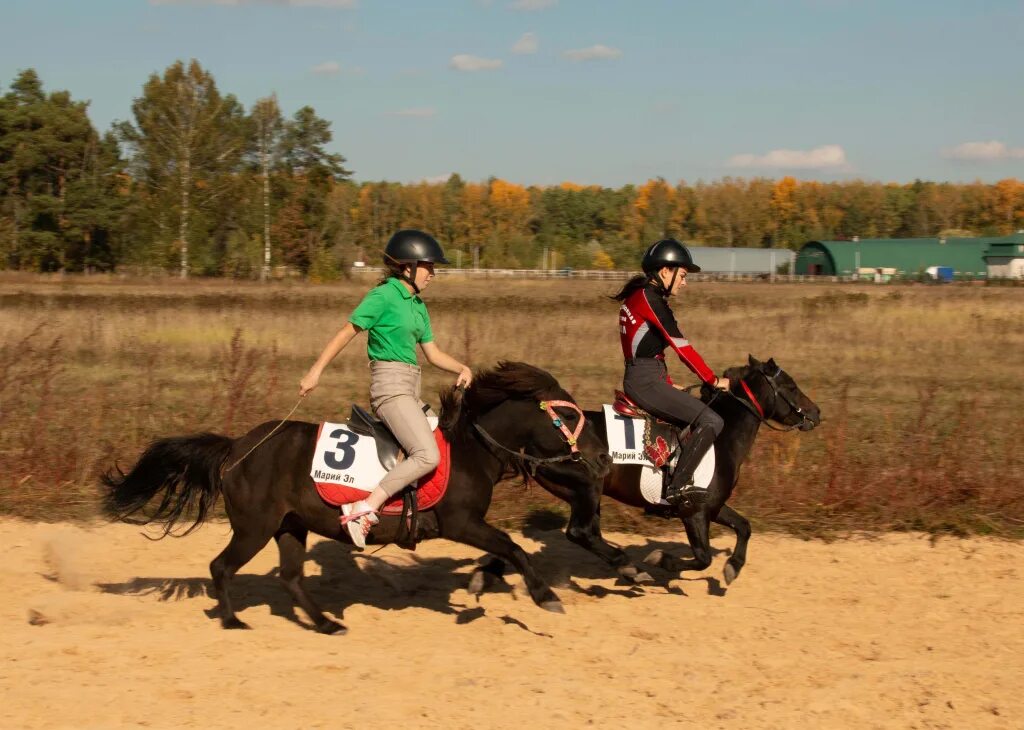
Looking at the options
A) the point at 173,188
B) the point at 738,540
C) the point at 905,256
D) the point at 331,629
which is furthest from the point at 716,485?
the point at 905,256

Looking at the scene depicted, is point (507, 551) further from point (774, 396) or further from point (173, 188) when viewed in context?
point (173, 188)

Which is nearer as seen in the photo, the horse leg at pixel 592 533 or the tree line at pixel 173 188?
the horse leg at pixel 592 533

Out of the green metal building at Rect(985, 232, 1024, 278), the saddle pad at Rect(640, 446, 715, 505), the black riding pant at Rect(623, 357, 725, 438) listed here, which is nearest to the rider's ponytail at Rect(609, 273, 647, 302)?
the black riding pant at Rect(623, 357, 725, 438)

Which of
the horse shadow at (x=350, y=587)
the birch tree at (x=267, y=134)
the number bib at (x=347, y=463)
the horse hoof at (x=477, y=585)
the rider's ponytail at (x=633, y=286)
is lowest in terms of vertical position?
the horse shadow at (x=350, y=587)

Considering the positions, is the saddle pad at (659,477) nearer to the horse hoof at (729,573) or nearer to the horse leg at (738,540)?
the horse leg at (738,540)

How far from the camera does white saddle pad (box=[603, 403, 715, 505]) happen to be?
8.41 metres

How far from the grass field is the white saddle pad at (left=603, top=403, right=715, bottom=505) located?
216 cm

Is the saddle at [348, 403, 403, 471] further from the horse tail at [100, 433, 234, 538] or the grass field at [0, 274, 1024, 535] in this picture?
the grass field at [0, 274, 1024, 535]

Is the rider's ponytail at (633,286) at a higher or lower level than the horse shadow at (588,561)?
higher

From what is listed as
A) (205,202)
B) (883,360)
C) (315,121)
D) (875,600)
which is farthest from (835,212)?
(875,600)

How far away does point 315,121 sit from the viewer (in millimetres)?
71938

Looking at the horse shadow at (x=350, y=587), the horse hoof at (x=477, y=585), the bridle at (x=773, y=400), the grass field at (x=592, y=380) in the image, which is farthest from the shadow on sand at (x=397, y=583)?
the bridle at (x=773, y=400)

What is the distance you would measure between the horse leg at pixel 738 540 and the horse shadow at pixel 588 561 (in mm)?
205

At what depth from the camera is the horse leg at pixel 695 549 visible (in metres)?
8.44
